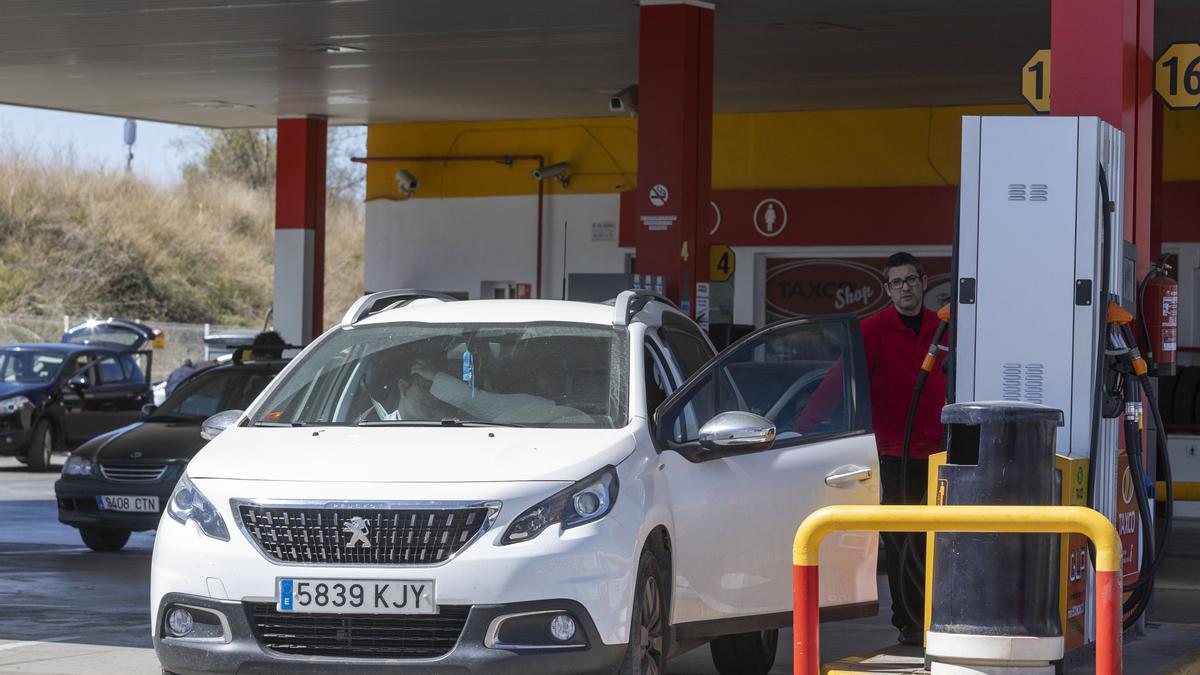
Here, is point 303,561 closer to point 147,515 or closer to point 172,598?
point 172,598

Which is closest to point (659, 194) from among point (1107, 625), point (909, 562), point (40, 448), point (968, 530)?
point (909, 562)

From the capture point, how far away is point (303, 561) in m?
6.39

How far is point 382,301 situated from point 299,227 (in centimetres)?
1839

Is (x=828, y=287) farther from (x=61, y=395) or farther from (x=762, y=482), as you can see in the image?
(x=762, y=482)

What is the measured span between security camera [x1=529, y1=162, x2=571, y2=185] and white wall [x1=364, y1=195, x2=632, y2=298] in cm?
32

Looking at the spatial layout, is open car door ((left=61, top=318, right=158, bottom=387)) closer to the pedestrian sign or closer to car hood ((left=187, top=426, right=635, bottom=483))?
the pedestrian sign

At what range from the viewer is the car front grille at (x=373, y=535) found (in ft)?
20.8

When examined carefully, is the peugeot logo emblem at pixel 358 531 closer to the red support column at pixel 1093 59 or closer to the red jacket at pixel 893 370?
the red jacket at pixel 893 370

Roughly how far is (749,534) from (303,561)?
1964 mm

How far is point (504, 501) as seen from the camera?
20.8ft

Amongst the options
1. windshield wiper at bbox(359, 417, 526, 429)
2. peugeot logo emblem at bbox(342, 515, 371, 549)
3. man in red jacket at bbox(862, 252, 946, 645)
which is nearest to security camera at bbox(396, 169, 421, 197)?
Answer: man in red jacket at bbox(862, 252, 946, 645)

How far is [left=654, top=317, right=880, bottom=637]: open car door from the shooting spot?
7.17m

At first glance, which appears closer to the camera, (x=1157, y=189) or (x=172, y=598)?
(x=172, y=598)

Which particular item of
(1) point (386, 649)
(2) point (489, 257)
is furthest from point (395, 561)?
(2) point (489, 257)
